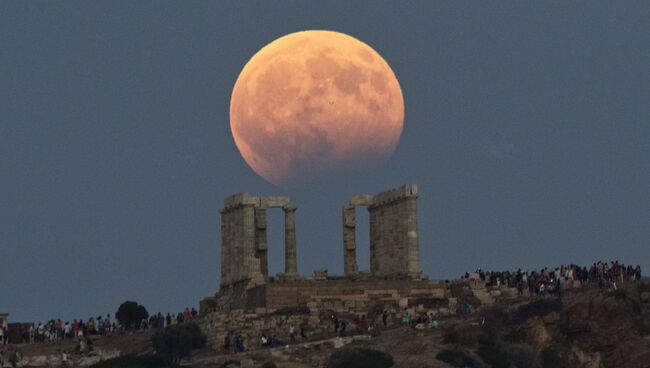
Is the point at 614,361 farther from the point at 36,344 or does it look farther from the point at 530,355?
the point at 36,344

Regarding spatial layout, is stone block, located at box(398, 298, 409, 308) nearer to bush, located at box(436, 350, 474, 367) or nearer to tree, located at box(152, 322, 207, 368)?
tree, located at box(152, 322, 207, 368)

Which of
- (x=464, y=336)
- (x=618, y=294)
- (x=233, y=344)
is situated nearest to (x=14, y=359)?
(x=233, y=344)

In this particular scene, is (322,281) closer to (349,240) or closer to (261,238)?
(261,238)

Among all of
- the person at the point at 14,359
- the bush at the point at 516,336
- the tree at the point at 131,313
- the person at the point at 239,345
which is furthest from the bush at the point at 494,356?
the tree at the point at 131,313

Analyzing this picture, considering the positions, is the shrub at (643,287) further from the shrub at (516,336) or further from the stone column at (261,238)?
the stone column at (261,238)

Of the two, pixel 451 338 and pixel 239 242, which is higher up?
pixel 239 242

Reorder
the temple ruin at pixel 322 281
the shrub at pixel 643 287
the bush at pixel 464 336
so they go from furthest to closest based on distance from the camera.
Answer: the temple ruin at pixel 322 281 → the shrub at pixel 643 287 → the bush at pixel 464 336

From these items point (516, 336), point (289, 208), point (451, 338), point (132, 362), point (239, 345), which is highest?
point (289, 208)
